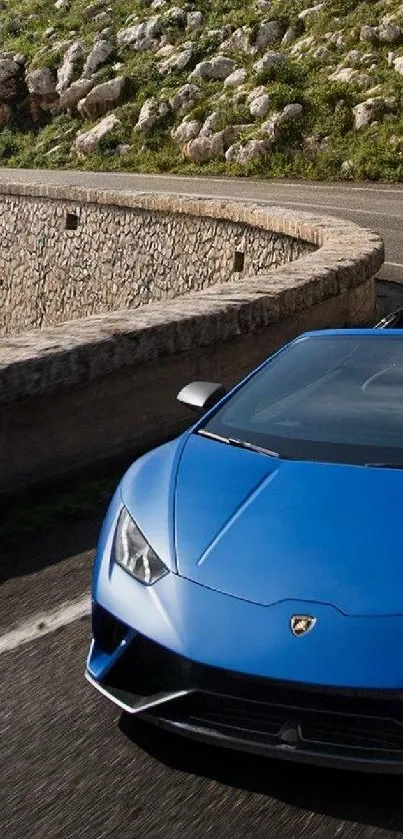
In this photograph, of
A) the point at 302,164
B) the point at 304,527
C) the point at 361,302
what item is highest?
the point at 304,527

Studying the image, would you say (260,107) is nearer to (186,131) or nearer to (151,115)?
(186,131)

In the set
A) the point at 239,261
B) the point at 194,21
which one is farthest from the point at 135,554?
the point at 194,21

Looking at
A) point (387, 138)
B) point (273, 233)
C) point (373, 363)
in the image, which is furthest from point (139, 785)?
point (387, 138)

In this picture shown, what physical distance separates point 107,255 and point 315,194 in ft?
19.1

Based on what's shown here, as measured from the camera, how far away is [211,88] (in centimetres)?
3144

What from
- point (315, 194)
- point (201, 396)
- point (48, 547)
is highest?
point (201, 396)

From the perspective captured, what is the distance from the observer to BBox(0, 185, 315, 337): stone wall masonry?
1381cm

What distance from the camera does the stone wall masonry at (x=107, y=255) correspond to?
13.8 m

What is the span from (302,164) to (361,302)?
16.7 metres

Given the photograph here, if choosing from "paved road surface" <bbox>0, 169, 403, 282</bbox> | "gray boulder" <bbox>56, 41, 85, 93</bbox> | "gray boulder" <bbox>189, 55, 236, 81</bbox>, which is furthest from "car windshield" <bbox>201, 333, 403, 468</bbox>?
"gray boulder" <bbox>56, 41, 85, 93</bbox>

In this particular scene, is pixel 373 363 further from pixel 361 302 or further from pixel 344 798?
pixel 361 302

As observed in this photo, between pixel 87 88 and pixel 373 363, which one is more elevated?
pixel 373 363

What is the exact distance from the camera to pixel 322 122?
2641 centimetres

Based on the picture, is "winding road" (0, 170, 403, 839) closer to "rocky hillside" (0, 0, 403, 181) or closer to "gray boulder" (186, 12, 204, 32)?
"rocky hillside" (0, 0, 403, 181)
